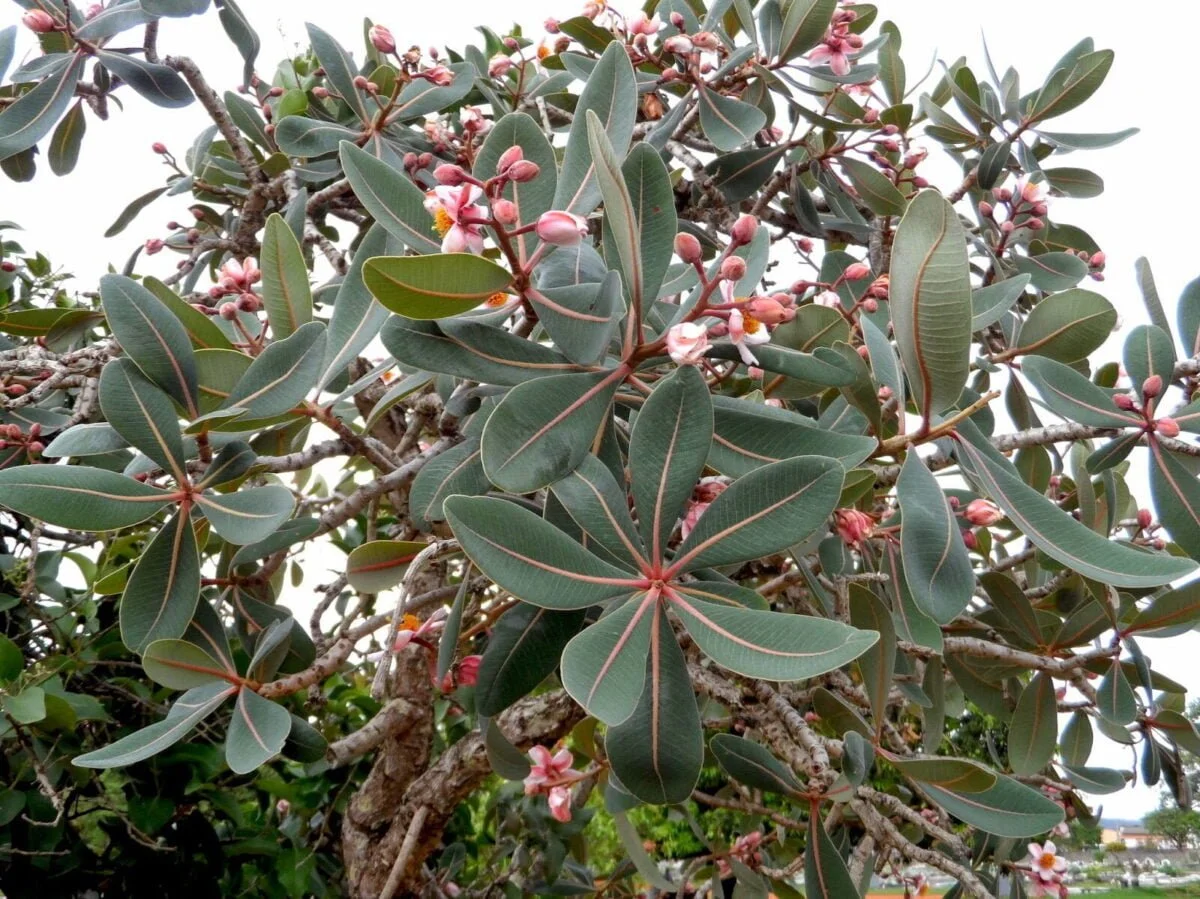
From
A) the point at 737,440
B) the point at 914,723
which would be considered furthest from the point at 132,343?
the point at 914,723

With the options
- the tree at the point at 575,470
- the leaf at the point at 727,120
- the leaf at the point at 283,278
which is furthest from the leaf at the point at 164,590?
the leaf at the point at 727,120

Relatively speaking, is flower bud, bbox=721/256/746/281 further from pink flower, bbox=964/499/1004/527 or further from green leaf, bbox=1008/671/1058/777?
green leaf, bbox=1008/671/1058/777

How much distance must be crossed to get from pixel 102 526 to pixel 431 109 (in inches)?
41.8

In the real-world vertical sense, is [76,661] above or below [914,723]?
above

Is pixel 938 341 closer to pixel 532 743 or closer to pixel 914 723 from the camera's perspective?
pixel 532 743

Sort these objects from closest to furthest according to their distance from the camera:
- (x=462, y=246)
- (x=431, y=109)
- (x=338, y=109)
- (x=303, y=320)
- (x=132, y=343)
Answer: (x=462, y=246) < (x=132, y=343) < (x=303, y=320) < (x=431, y=109) < (x=338, y=109)

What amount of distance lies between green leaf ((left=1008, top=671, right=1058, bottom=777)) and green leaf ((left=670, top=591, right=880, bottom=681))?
88 cm

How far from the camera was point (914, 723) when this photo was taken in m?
2.55

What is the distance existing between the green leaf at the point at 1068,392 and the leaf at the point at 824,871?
59cm

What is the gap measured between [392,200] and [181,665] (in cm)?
60

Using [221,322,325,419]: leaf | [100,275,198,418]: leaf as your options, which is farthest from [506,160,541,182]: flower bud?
[100,275,198,418]: leaf

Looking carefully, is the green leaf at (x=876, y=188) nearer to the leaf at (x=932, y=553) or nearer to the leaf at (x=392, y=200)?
the leaf at (x=932, y=553)

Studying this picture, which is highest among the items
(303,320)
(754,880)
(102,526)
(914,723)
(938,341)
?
(938,341)

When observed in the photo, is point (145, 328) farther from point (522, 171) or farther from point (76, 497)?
point (522, 171)
